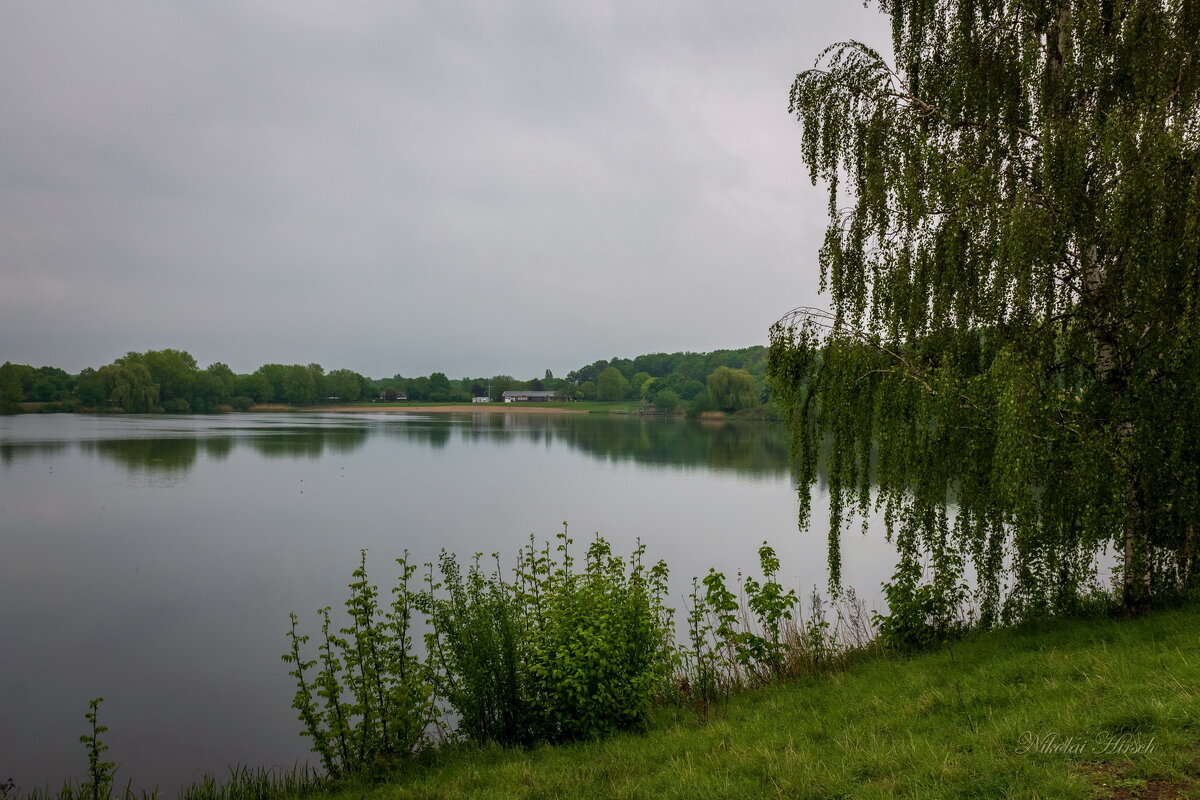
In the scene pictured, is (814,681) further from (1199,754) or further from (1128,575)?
(1199,754)

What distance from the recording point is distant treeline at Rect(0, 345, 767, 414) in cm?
10425

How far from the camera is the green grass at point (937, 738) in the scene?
4.21m

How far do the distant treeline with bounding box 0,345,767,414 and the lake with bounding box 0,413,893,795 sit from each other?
4332cm

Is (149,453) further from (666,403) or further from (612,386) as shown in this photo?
(612,386)

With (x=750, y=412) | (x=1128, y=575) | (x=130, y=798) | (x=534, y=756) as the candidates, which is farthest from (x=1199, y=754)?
(x=750, y=412)

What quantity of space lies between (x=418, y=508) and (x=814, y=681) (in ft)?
65.2

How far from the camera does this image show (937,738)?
204 inches

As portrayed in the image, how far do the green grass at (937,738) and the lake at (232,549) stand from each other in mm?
4692

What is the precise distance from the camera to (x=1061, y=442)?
6.47 metres

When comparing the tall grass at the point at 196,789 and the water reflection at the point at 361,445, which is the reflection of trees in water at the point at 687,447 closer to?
the water reflection at the point at 361,445

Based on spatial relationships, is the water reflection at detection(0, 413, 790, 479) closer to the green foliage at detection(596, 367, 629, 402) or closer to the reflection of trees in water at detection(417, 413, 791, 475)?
the reflection of trees in water at detection(417, 413, 791, 475)

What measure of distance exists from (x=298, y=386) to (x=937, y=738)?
153m

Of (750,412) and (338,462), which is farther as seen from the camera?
(750,412)

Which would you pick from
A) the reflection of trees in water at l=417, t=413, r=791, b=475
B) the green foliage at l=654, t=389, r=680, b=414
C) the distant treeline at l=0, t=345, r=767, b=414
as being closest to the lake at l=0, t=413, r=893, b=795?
the reflection of trees in water at l=417, t=413, r=791, b=475
